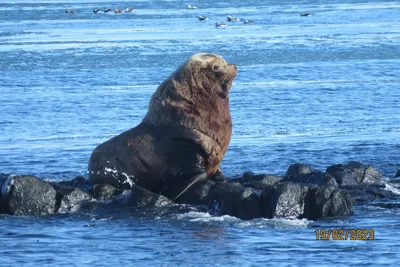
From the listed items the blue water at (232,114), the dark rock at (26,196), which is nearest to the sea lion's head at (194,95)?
the blue water at (232,114)

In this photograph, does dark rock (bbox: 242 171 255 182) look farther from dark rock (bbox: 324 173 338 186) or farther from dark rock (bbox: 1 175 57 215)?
dark rock (bbox: 1 175 57 215)

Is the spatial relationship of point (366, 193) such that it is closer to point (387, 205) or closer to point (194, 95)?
point (387, 205)

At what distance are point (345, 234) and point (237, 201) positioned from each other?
149cm

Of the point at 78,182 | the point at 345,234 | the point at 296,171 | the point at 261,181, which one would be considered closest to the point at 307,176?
the point at 296,171

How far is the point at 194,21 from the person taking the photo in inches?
2547

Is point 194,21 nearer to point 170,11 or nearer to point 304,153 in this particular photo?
point 170,11

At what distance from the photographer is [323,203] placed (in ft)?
39.1

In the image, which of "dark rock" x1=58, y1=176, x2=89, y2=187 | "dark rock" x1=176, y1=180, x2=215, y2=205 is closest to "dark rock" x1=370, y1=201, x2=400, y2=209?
"dark rock" x1=176, y1=180, x2=215, y2=205

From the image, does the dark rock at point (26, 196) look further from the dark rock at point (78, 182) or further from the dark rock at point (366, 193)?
the dark rock at point (366, 193)

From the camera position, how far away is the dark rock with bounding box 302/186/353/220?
11922 millimetres

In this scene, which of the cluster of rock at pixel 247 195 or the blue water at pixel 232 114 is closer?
the blue water at pixel 232 114

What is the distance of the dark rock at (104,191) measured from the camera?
43.4 feet

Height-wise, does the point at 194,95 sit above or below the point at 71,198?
above

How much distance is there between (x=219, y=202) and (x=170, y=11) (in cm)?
6599
